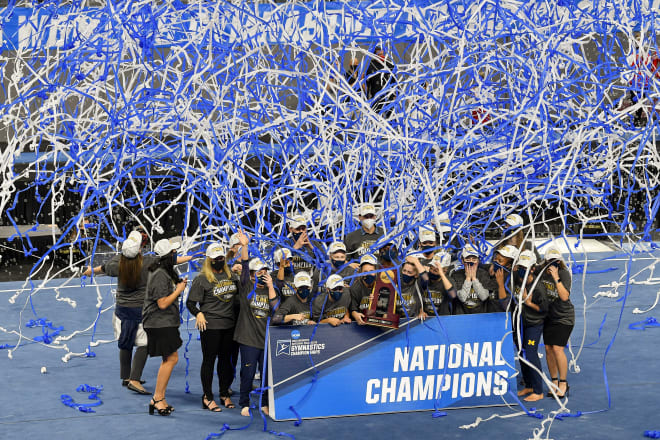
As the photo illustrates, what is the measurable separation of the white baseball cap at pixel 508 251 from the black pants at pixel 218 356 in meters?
2.27

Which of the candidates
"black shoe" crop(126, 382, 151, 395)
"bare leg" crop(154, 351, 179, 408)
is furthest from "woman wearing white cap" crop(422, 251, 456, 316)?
"black shoe" crop(126, 382, 151, 395)

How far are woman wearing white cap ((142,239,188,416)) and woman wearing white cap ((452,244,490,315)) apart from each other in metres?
2.27

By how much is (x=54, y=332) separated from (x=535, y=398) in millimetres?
5719

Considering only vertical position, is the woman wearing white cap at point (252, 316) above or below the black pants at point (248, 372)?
above

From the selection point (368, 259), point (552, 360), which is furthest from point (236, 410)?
point (552, 360)

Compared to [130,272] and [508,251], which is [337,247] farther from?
[130,272]

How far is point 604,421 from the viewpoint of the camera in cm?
638

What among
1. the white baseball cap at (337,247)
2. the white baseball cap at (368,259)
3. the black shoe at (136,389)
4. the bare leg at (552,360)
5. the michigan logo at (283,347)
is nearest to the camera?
the white baseball cap at (368,259)

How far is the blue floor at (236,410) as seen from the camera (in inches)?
246

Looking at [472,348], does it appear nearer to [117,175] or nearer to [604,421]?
[604,421]

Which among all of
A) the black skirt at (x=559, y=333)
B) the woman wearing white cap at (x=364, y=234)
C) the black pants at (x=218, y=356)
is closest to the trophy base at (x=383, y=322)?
the woman wearing white cap at (x=364, y=234)

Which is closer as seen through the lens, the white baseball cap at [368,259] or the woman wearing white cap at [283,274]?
the white baseball cap at [368,259]

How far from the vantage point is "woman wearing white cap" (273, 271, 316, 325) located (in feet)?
21.8

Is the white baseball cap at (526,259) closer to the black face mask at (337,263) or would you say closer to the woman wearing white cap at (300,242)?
the black face mask at (337,263)
